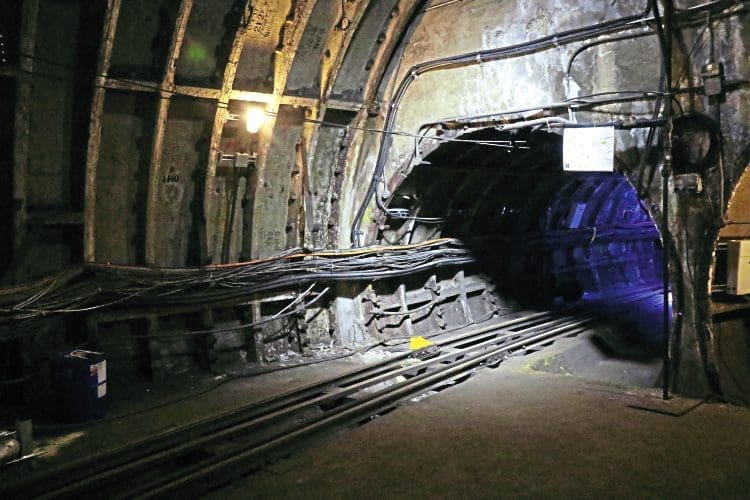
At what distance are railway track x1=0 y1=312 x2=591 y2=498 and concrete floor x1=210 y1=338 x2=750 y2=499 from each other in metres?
0.22

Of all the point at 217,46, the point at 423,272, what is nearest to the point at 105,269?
the point at 217,46

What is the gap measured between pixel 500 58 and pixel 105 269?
5777 mm

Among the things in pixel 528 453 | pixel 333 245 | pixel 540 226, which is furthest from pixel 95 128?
pixel 540 226

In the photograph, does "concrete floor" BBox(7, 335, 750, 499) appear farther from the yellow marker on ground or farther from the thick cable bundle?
the yellow marker on ground

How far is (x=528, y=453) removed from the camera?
16.7ft

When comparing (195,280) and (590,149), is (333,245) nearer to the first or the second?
(195,280)

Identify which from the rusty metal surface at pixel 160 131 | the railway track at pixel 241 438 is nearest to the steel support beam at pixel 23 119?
the rusty metal surface at pixel 160 131

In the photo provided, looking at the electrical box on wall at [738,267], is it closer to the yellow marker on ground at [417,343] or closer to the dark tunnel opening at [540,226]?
the dark tunnel opening at [540,226]

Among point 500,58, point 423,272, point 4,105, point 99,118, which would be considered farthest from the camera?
point 423,272

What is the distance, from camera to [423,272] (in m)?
10.7

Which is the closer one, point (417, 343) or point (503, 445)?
point (503, 445)

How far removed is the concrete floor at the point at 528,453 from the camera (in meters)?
4.46

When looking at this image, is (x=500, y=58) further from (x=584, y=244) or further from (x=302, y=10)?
(x=584, y=244)

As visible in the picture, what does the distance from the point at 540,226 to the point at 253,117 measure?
307 inches
